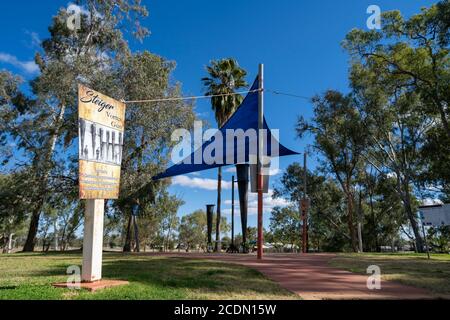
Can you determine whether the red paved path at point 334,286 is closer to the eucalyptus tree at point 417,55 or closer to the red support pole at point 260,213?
the red support pole at point 260,213

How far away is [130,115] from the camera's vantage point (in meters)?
24.3

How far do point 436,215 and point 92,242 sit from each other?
1456 centimetres

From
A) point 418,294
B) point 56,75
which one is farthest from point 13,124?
point 418,294

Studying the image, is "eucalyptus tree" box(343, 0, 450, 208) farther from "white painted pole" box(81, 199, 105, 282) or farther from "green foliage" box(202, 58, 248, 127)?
"white painted pole" box(81, 199, 105, 282)

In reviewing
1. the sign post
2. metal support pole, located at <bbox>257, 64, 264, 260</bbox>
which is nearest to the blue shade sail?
metal support pole, located at <bbox>257, 64, 264, 260</bbox>

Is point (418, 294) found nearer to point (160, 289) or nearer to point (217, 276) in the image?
point (217, 276)

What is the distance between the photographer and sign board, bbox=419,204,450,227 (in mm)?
16359

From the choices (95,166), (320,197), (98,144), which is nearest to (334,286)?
(95,166)

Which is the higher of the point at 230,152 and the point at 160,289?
the point at 230,152

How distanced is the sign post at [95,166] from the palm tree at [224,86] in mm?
23369

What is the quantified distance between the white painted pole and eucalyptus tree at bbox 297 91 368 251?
77.6 feet

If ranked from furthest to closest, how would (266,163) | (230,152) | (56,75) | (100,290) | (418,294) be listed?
(56,75), (230,152), (266,163), (418,294), (100,290)

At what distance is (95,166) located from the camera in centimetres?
845
